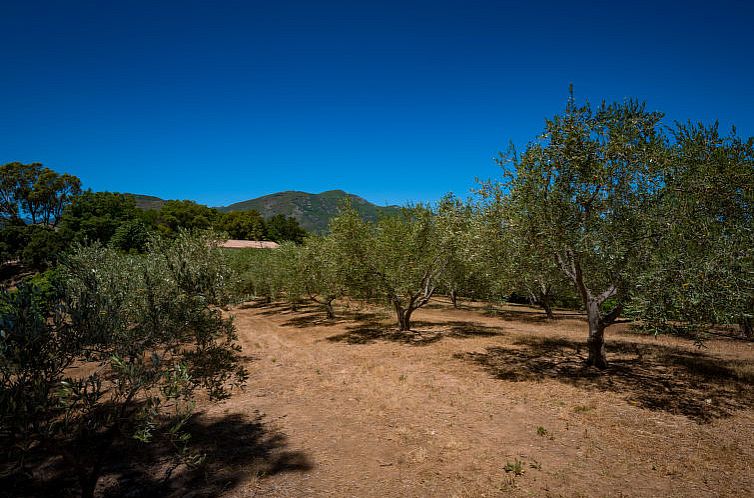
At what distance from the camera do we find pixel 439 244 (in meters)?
24.0

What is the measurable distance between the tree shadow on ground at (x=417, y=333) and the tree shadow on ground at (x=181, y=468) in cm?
1414

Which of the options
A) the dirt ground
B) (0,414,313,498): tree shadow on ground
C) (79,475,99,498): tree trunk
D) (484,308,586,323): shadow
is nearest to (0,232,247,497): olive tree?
(79,475,99,498): tree trunk

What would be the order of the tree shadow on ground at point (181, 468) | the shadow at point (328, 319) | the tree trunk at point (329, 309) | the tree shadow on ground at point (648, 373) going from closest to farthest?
the tree shadow on ground at point (181, 468) < the tree shadow on ground at point (648, 373) < the shadow at point (328, 319) < the tree trunk at point (329, 309)

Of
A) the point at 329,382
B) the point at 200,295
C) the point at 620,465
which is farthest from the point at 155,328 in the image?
the point at 620,465

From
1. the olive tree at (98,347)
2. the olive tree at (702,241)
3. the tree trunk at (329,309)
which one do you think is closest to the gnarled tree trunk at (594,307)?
the olive tree at (702,241)

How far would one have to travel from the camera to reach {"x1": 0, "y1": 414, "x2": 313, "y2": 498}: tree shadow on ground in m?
8.60

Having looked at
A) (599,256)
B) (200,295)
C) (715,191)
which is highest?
(715,191)

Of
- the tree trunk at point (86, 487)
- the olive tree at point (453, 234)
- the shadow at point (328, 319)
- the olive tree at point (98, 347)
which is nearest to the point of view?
the olive tree at point (98, 347)

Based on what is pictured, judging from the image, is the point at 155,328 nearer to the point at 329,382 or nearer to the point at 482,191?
the point at 329,382

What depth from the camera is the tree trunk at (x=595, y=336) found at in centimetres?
1559

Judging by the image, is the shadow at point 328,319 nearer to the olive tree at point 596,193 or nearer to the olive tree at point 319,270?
the olive tree at point 319,270

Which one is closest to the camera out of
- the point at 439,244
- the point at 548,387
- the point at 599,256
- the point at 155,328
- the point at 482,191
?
the point at 155,328

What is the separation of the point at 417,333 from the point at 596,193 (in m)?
16.6

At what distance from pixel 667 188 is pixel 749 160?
334 cm
